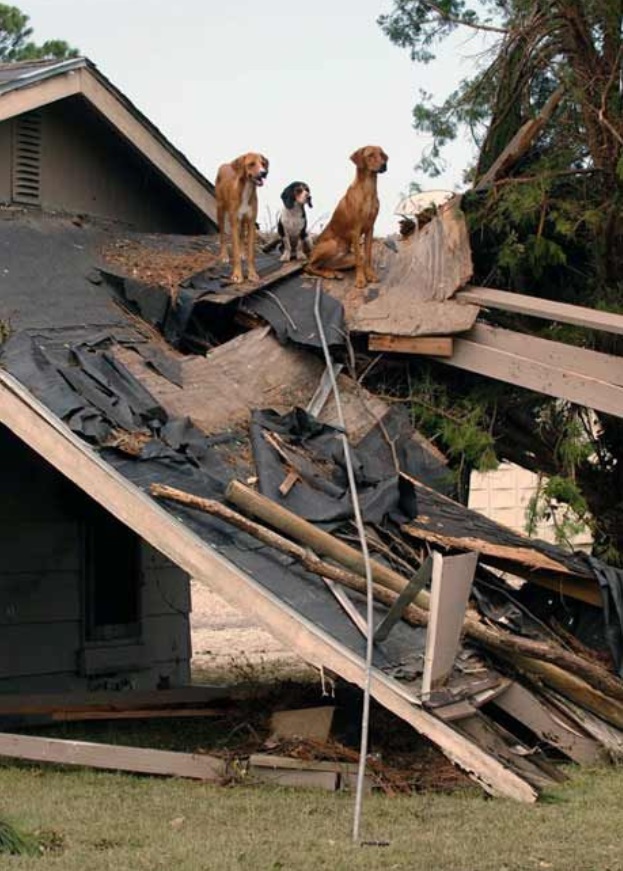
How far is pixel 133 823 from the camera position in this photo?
27.9 feet

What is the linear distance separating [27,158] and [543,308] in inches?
203

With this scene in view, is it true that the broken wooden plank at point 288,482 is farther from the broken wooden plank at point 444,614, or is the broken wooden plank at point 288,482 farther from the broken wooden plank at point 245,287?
the broken wooden plank at point 245,287

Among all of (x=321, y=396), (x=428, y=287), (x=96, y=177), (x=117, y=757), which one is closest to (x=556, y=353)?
(x=428, y=287)

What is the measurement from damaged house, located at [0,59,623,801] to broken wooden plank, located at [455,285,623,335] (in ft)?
0.22

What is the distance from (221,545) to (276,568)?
38cm

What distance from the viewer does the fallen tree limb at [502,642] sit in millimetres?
9789

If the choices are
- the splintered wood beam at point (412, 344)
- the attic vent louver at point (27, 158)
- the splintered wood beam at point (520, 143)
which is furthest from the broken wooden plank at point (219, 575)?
the splintered wood beam at point (520, 143)

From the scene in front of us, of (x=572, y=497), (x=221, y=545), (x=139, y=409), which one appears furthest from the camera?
(x=572, y=497)

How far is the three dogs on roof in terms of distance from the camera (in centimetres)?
1291

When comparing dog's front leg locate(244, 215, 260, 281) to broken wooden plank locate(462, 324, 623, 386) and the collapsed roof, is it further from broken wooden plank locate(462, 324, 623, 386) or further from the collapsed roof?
broken wooden plank locate(462, 324, 623, 386)

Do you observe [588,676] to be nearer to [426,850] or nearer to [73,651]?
[426,850]

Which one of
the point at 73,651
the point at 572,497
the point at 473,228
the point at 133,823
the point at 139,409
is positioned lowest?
the point at 73,651

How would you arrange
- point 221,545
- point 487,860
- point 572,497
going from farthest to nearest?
point 572,497
point 221,545
point 487,860

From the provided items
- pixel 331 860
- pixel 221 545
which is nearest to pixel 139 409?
pixel 221 545
